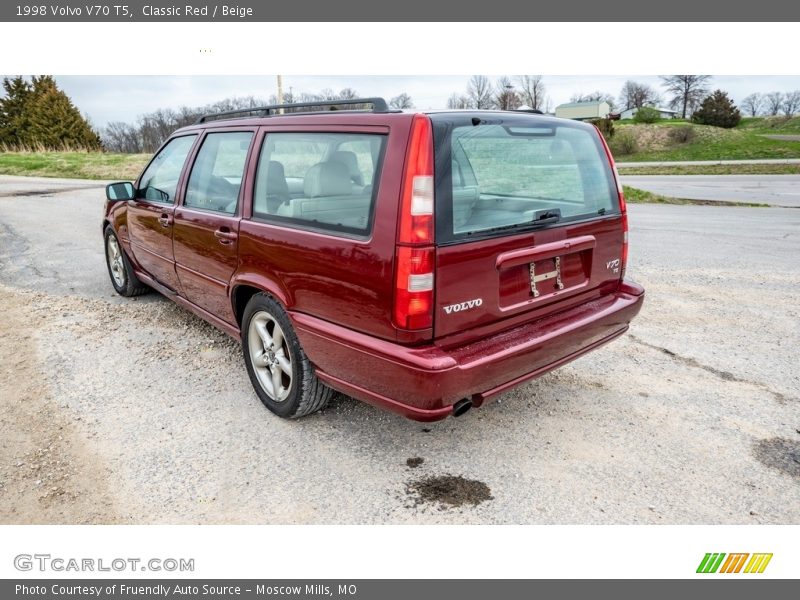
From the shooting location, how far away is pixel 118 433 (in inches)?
126

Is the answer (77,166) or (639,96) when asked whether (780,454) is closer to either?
(77,166)

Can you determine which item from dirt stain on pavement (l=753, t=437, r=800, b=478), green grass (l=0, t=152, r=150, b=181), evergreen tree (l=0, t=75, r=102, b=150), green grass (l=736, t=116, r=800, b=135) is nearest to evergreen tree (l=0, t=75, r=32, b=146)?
evergreen tree (l=0, t=75, r=102, b=150)

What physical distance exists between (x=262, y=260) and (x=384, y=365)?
41.7 inches

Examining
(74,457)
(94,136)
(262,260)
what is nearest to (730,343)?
(262,260)

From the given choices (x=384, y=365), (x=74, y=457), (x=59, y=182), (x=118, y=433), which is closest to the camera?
(x=384, y=365)

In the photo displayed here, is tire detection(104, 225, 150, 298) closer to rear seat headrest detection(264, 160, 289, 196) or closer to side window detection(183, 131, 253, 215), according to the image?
side window detection(183, 131, 253, 215)

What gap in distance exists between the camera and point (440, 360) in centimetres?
244

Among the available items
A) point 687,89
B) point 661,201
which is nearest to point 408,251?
point 661,201

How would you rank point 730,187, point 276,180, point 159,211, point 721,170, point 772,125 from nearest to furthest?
point 276,180
point 159,211
point 730,187
point 721,170
point 772,125

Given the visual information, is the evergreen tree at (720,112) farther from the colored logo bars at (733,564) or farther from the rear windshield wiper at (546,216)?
the colored logo bars at (733,564)

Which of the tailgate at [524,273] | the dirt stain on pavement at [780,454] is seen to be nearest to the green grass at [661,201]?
the tailgate at [524,273]

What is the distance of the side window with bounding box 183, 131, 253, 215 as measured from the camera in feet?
11.5

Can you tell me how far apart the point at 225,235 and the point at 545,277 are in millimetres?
1912

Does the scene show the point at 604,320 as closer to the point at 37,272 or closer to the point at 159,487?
the point at 159,487
